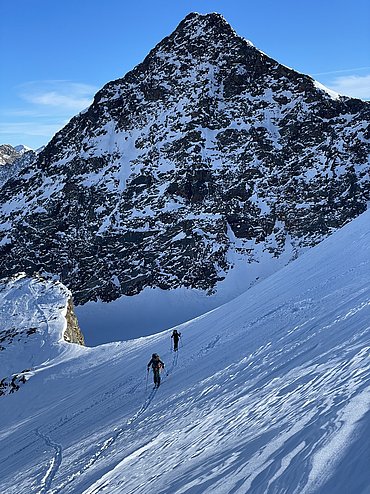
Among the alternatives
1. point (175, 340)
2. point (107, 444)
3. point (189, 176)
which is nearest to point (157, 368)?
point (107, 444)

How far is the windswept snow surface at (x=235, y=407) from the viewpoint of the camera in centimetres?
600

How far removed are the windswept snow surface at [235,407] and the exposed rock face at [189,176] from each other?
51620 mm

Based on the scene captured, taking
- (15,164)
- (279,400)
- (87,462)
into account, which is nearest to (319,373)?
A: (279,400)

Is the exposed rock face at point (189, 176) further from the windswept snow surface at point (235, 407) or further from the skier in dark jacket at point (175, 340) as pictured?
the skier in dark jacket at point (175, 340)

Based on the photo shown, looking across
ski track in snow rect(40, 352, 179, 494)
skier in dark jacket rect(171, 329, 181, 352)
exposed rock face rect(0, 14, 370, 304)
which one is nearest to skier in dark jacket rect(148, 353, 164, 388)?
ski track in snow rect(40, 352, 179, 494)

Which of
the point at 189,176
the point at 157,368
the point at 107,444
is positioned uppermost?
the point at 189,176

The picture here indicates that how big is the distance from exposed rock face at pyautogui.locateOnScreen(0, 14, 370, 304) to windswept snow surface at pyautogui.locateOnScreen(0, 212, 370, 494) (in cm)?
5162

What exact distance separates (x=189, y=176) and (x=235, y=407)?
8068cm

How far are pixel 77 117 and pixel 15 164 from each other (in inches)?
2931

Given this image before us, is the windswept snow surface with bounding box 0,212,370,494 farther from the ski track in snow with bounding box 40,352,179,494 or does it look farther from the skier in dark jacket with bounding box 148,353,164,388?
the skier in dark jacket with bounding box 148,353,164,388

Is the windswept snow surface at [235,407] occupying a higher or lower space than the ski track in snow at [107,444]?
higher

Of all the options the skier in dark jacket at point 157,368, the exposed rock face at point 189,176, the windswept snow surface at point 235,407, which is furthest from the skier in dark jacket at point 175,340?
the exposed rock face at point 189,176

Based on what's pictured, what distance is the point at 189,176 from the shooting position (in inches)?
3506

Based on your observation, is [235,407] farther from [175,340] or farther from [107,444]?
[175,340]
